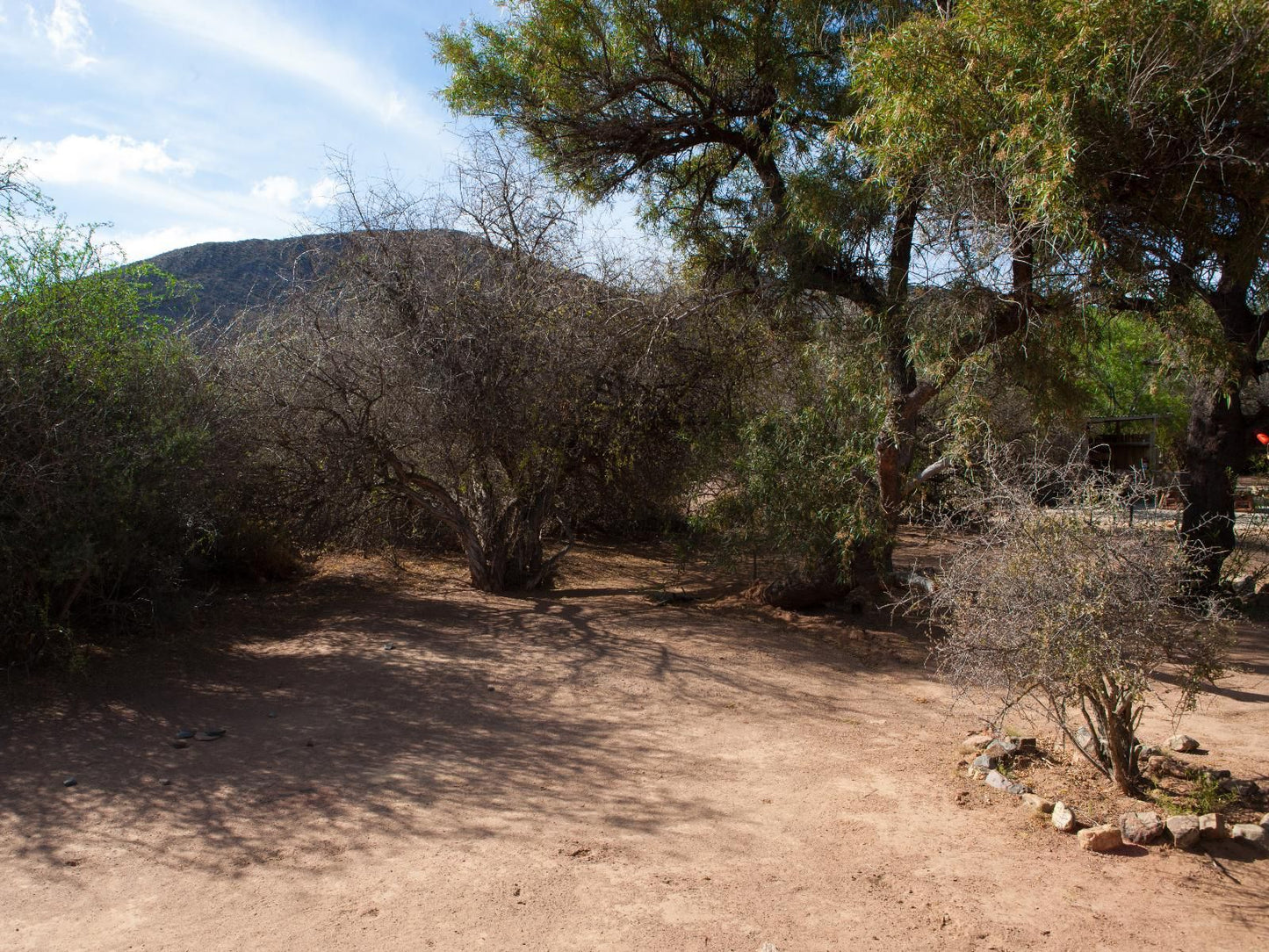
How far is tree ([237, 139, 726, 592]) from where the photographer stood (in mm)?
9008

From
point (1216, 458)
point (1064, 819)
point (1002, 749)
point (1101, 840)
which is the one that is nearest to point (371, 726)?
point (1002, 749)

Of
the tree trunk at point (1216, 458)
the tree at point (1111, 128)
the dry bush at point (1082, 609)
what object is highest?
the tree at point (1111, 128)

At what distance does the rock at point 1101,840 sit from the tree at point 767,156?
13.3ft

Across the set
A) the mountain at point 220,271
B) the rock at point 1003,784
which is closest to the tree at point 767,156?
the rock at point 1003,784

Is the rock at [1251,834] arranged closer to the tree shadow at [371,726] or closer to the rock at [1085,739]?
the rock at [1085,739]

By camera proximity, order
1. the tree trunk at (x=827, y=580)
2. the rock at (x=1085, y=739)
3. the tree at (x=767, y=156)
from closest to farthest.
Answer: the rock at (x=1085, y=739)
the tree at (x=767, y=156)
the tree trunk at (x=827, y=580)

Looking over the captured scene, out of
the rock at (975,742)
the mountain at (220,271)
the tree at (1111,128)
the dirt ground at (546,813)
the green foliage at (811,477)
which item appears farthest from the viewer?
the mountain at (220,271)

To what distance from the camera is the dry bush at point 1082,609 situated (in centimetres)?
441

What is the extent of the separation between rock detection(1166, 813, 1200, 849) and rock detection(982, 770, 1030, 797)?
0.80 metres

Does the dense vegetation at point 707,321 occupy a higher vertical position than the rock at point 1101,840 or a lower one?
higher

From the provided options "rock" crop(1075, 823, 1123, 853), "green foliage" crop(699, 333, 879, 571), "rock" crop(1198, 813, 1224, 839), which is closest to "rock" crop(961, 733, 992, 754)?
"rock" crop(1075, 823, 1123, 853)

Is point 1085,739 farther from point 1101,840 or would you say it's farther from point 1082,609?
point 1082,609

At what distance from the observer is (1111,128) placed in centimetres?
653

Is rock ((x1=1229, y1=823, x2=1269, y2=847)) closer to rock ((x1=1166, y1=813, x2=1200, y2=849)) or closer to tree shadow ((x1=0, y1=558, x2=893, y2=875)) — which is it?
rock ((x1=1166, y1=813, x2=1200, y2=849))
